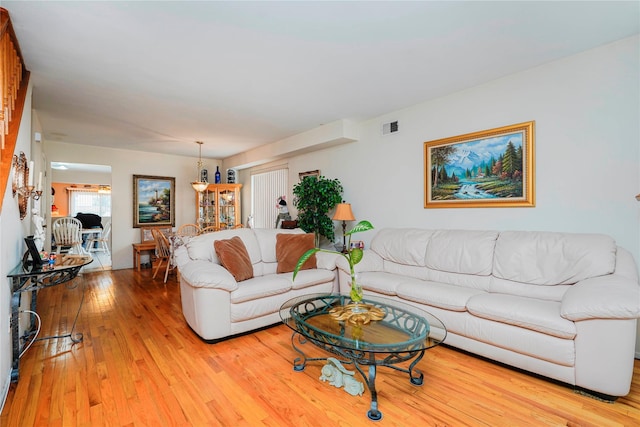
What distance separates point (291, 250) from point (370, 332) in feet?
6.11

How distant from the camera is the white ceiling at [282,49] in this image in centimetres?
195

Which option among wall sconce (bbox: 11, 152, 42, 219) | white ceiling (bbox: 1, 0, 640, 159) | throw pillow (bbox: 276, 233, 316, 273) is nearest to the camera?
white ceiling (bbox: 1, 0, 640, 159)

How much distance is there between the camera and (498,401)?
1.87 meters

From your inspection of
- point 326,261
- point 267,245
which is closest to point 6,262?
point 267,245

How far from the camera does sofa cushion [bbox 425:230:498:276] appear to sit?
2850mm

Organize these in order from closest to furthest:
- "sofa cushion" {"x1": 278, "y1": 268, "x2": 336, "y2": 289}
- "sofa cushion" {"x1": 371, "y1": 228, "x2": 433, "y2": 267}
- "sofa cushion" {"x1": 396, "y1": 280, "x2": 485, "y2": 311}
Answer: "sofa cushion" {"x1": 396, "y1": 280, "x2": 485, "y2": 311}
"sofa cushion" {"x1": 278, "y1": 268, "x2": 336, "y2": 289}
"sofa cushion" {"x1": 371, "y1": 228, "x2": 433, "y2": 267}

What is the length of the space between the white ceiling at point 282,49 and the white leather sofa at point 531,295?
5.24 feet

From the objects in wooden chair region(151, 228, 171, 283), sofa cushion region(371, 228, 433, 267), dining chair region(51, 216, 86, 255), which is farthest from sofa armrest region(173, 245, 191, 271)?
dining chair region(51, 216, 86, 255)

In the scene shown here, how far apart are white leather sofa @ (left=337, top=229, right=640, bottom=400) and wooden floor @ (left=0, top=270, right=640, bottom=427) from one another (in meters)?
0.19

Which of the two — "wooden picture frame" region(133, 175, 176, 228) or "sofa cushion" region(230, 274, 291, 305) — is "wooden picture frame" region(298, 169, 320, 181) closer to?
"sofa cushion" region(230, 274, 291, 305)

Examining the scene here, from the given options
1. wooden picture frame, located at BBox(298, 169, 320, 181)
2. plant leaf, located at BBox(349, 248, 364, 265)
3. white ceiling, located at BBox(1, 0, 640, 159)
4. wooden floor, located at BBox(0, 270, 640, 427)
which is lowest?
wooden floor, located at BBox(0, 270, 640, 427)

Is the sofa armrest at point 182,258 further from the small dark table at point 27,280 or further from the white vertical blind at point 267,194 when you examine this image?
the white vertical blind at point 267,194

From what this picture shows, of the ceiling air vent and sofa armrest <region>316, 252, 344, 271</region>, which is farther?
the ceiling air vent

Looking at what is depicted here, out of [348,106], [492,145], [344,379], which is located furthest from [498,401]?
[348,106]
